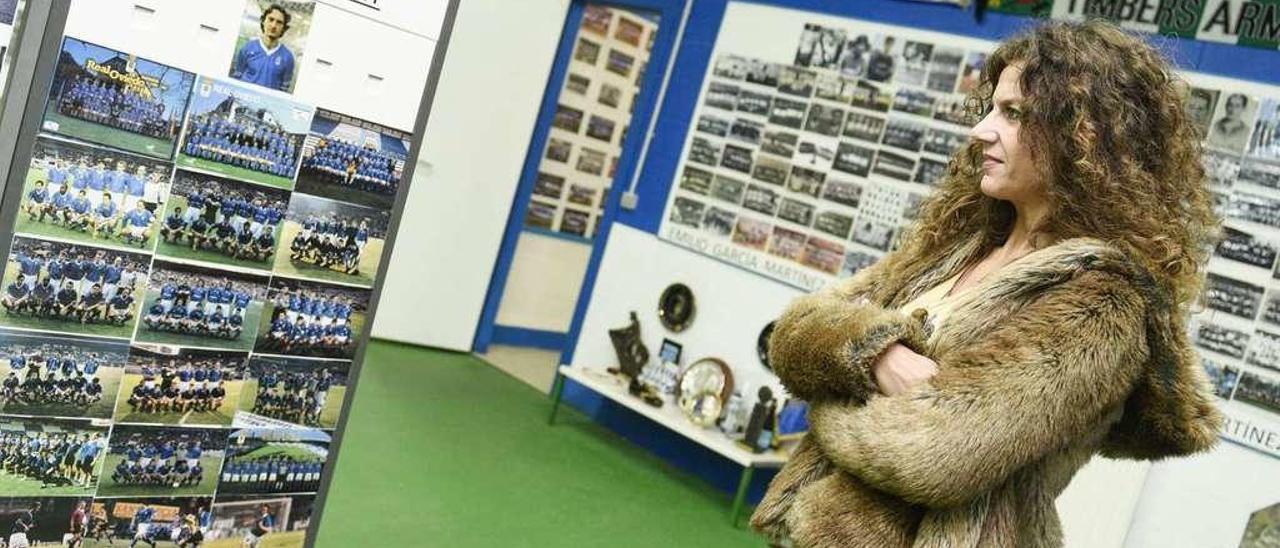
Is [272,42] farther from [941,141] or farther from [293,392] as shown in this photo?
[941,141]

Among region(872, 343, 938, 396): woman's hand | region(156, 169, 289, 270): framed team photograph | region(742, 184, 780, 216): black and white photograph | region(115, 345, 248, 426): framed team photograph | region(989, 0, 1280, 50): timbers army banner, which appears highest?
region(989, 0, 1280, 50): timbers army banner

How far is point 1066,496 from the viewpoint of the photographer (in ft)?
13.6

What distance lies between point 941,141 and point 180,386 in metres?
3.77

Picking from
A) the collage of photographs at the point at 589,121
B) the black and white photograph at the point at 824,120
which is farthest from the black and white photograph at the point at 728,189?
the collage of photographs at the point at 589,121

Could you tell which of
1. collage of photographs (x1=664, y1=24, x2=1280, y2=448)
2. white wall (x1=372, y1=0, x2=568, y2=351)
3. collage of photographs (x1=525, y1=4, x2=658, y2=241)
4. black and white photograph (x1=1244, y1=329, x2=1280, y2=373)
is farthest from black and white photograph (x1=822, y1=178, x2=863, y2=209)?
collage of photographs (x1=525, y1=4, x2=658, y2=241)

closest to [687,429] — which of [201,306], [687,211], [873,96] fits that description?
[687,211]

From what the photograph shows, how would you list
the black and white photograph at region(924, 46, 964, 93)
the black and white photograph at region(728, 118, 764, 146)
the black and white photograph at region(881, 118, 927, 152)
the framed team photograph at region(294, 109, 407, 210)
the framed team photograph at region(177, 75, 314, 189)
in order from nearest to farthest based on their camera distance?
the framed team photograph at region(177, 75, 314, 189) → the framed team photograph at region(294, 109, 407, 210) → the black and white photograph at region(924, 46, 964, 93) → the black and white photograph at region(881, 118, 927, 152) → the black and white photograph at region(728, 118, 764, 146)

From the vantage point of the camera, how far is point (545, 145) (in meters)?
6.91

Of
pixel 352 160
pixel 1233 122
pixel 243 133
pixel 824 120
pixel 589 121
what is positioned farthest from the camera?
pixel 589 121

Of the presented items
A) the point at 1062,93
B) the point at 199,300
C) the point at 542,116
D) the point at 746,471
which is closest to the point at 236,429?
the point at 199,300

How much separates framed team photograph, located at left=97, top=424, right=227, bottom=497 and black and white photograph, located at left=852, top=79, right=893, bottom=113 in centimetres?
381

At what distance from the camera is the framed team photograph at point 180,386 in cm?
197

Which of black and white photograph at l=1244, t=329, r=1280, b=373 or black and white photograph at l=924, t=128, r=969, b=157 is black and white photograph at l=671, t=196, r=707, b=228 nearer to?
black and white photograph at l=924, t=128, r=969, b=157

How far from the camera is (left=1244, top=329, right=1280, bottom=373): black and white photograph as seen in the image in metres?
3.93
